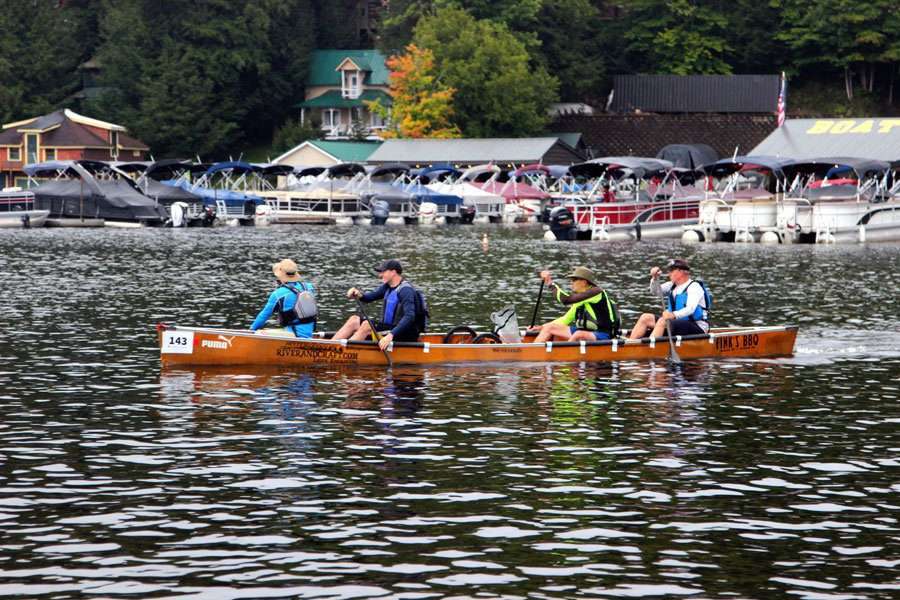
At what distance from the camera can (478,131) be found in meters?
122

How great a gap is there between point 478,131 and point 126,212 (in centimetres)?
3897

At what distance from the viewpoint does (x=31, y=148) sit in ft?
408

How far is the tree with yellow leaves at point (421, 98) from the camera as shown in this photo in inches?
4727

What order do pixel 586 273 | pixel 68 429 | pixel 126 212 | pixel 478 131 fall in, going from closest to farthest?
pixel 68 429 < pixel 586 273 < pixel 126 212 < pixel 478 131

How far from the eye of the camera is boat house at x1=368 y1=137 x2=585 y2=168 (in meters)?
113

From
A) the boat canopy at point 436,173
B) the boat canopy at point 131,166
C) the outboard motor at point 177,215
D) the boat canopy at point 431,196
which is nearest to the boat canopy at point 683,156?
the boat canopy at point 436,173

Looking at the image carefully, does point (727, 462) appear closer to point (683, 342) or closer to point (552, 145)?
point (683, 342)

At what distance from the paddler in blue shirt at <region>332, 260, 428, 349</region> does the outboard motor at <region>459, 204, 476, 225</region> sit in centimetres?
7050

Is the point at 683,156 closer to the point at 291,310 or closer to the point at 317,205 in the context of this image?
the point at 317,205

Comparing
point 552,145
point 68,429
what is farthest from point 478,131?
point 68,429

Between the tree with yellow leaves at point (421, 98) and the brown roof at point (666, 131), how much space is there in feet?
39.0

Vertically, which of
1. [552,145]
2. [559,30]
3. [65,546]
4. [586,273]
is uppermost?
[559,30]

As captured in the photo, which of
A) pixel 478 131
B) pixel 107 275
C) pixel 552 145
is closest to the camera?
pixel 107 275

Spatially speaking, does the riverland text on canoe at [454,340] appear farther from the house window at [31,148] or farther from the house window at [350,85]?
the house window at [350,85]
